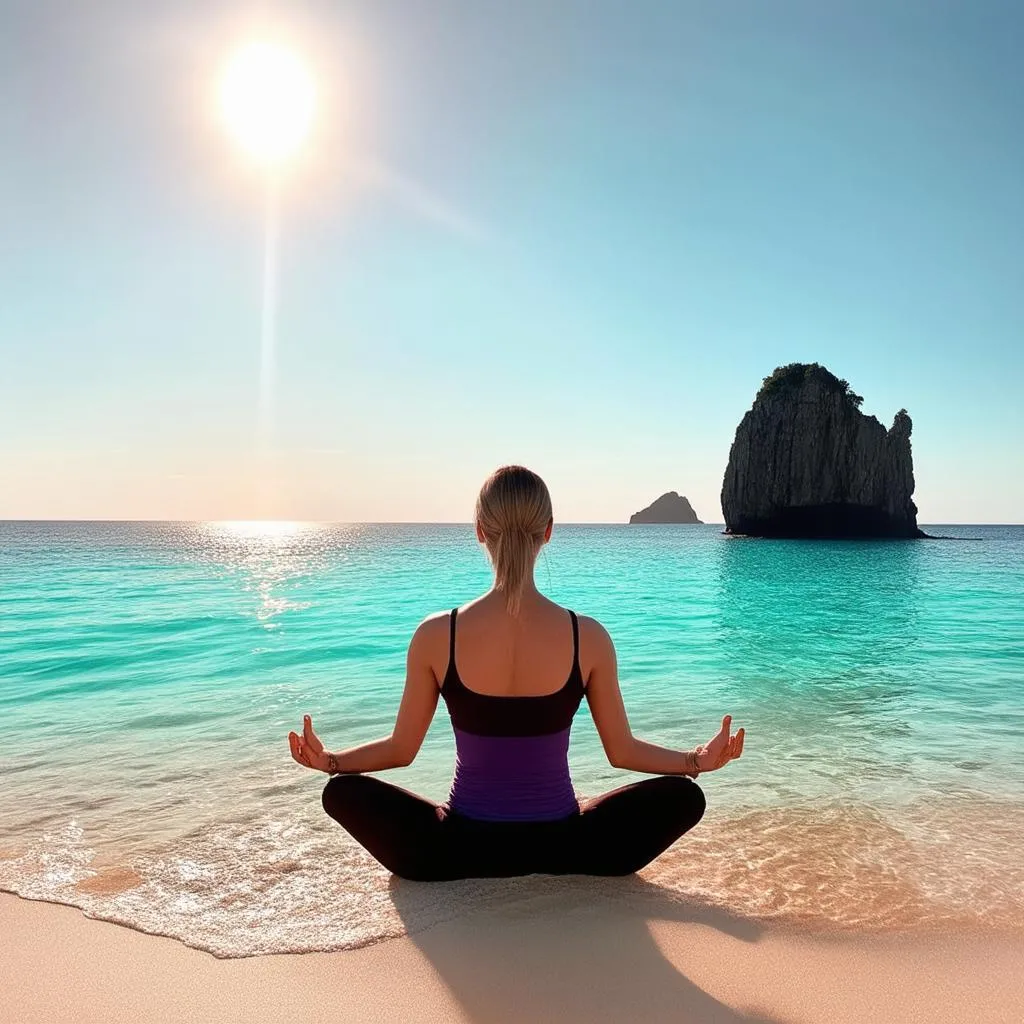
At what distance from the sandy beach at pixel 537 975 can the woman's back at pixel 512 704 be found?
56cm

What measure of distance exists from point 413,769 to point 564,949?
3509 mm

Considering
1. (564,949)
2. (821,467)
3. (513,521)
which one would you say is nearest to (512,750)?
(564,949)

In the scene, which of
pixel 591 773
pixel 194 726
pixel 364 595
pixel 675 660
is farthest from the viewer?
pixel 364 595

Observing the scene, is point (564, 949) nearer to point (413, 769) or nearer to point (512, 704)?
point (512, 704)

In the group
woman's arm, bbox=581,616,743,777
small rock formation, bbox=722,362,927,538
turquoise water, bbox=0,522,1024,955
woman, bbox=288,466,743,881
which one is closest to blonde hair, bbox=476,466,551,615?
woman, bbox=288,466,743,881

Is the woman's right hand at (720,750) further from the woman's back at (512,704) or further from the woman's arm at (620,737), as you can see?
the woman's back at (512,704)

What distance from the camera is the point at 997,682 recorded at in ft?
34.6

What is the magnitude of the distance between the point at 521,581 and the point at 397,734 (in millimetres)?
965

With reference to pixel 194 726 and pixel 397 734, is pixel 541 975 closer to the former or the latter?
pixel 397 734

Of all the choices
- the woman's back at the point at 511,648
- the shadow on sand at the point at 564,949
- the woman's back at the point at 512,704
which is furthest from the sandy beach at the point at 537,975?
the woman's back at the point at 511,648

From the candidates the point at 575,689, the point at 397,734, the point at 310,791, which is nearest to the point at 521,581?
the point at 575,689

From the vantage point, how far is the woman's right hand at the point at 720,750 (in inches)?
137

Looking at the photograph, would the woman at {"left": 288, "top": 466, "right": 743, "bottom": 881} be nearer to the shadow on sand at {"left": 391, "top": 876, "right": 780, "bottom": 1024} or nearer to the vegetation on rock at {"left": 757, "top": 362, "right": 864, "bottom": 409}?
the shadow on sand at {"left": 391, "top": 876, "right": 780, "bottom": 1024}

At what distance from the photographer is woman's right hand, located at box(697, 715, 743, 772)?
3.49 meters
